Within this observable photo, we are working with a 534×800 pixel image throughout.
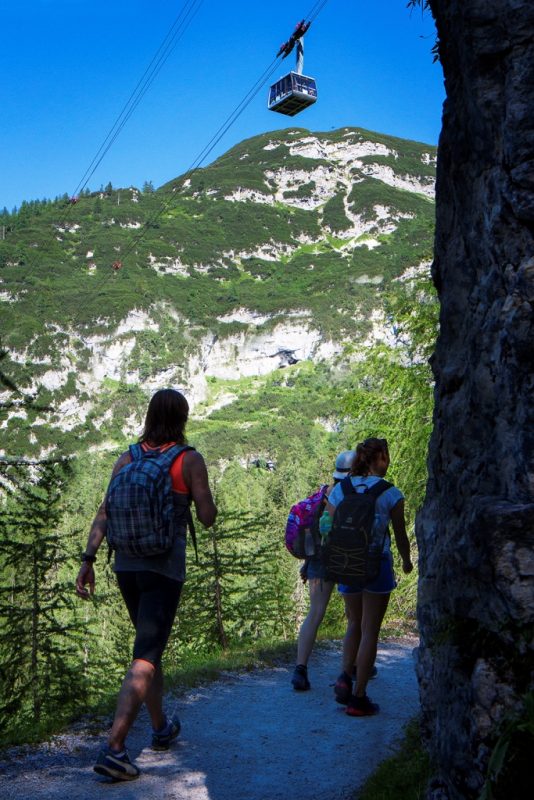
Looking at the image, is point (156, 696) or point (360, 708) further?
point (360, 708)

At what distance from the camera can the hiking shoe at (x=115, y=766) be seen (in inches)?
152

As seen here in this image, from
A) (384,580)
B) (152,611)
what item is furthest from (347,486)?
(152,611)

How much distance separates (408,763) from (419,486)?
7.64 metres

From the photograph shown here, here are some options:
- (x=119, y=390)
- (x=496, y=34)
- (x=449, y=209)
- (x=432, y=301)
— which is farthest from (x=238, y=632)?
(x=119, y=390)

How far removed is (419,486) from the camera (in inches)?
444

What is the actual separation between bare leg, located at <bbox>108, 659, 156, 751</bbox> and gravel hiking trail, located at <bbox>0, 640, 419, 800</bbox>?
0.27 metres

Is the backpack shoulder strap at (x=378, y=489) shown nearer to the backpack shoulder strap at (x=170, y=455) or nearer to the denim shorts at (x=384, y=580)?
the denim shorts at (x=384, y=580)

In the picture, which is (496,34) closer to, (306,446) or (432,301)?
(432,301)

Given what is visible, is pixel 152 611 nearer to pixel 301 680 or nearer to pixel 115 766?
pixel 115 766

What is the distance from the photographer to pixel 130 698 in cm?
381

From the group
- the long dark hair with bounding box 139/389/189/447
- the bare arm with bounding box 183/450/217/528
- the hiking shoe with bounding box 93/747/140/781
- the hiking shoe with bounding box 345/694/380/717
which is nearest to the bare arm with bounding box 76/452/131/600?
the long dark hair with bounding box 139/389/189/447

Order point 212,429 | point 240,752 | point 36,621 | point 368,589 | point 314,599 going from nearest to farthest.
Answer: point 240,752
point 368,589
point 314,599
point 36,621
point 212,429

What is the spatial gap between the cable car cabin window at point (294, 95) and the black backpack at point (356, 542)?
15119 mm

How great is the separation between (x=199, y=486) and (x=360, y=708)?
2.17 metres
